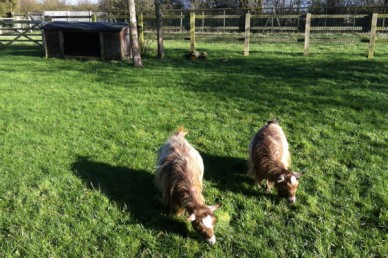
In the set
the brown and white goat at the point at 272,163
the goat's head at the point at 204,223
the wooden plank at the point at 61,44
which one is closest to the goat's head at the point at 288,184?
the brown and white goat at the point at 272,163

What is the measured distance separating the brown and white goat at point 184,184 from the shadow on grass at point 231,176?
60 centimetres

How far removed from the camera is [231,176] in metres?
5.18

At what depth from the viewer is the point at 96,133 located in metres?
6.63

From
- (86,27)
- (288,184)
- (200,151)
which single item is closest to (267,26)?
(86,27)

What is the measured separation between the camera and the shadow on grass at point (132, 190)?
412cm

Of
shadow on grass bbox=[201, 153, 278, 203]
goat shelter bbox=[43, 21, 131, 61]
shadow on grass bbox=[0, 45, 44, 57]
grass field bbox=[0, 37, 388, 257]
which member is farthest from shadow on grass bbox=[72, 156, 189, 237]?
shadow on grass bbox=[0, 45, 44, 57]

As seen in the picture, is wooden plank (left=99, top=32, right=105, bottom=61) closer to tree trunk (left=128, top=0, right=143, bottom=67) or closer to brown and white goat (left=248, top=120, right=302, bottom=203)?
tree trunk (left=128, top=0, right=143, bottom=67)

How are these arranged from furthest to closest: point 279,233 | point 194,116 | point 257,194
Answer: point 194,116 < point 257,194 < point 279,233

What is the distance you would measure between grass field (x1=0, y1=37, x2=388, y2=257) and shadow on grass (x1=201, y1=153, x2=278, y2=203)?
0.7 inches

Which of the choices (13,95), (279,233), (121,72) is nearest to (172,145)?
(279,233)

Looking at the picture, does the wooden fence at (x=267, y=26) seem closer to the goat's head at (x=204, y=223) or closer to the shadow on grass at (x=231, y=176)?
the shadow on grass at (x=231, y=176)

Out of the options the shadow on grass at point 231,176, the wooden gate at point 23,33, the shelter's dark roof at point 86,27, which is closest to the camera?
the shadow on grass at point 231,176

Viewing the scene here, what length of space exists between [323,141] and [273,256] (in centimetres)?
323

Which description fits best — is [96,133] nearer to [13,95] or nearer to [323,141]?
[13,95]
